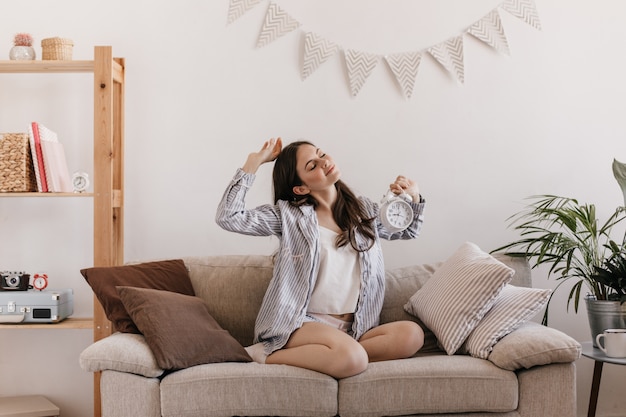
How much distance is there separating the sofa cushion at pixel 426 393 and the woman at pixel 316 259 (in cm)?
16

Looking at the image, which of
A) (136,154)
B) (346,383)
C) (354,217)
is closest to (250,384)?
(346,383)

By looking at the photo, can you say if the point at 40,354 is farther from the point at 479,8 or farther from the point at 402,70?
the point at 479,8

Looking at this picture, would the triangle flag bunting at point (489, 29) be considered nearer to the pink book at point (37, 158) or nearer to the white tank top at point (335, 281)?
the white tank top at point (335, 281)

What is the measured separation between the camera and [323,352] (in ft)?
7.90

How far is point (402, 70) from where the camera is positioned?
3.36m

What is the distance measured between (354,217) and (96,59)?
44.3 inches

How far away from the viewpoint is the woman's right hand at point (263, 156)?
2.80m

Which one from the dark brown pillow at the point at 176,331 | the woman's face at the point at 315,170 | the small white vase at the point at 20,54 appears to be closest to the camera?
the dark brown pillow at the point at 176,331

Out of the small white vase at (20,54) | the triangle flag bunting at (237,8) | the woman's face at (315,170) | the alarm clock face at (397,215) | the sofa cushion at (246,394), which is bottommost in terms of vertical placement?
the sofa cushion at (246,394)

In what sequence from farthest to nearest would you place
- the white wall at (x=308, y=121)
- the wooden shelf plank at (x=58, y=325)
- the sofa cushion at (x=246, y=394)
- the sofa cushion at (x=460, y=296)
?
the white wall at (x=308, y=121), the wooden shelf plank at (x=58, y=325), the sofa cushion at (x=460, y=296), the sofa cushion at (x=246, y=394)

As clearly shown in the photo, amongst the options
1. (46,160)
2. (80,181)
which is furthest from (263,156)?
(46,160)

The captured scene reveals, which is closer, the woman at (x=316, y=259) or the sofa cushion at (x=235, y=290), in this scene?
the woman at (x=316, y=259)

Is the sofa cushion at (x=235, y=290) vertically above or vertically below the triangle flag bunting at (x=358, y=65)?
below

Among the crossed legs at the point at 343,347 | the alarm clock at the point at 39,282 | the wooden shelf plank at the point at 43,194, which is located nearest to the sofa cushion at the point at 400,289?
the crossed legs at the point at 343,347
